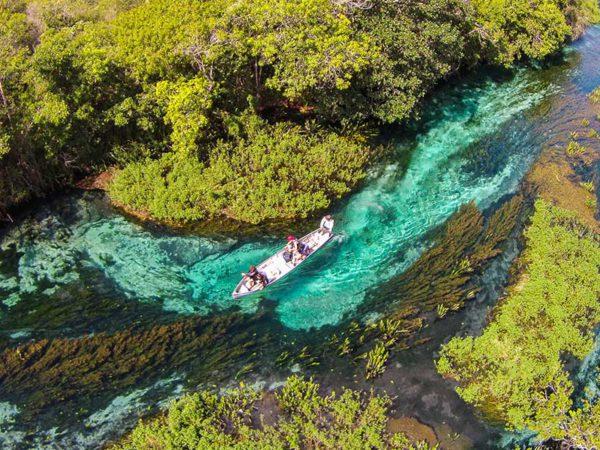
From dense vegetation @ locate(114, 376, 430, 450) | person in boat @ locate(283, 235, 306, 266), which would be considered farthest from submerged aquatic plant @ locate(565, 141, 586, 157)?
dense vegetation @ locate(114, 376, 430, 450)

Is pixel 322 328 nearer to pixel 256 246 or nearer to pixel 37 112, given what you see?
pixel 256 246

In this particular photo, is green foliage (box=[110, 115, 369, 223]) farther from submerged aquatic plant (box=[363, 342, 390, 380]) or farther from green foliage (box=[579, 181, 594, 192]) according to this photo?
green foliage (box=[579, 181, 594, 192])

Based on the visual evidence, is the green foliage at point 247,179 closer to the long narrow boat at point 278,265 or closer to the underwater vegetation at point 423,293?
the long narrow boat at point 278,265

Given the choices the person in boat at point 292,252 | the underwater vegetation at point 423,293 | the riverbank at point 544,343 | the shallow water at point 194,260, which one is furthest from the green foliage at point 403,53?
the person in boat at point 292,252

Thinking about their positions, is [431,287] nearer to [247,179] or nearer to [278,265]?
[278,265]

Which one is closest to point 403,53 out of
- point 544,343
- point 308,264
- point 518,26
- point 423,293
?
point 308,264

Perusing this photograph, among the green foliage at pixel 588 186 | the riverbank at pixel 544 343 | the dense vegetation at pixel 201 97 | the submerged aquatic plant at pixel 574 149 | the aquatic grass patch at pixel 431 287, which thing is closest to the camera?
the riverbank at pixel 544 343
